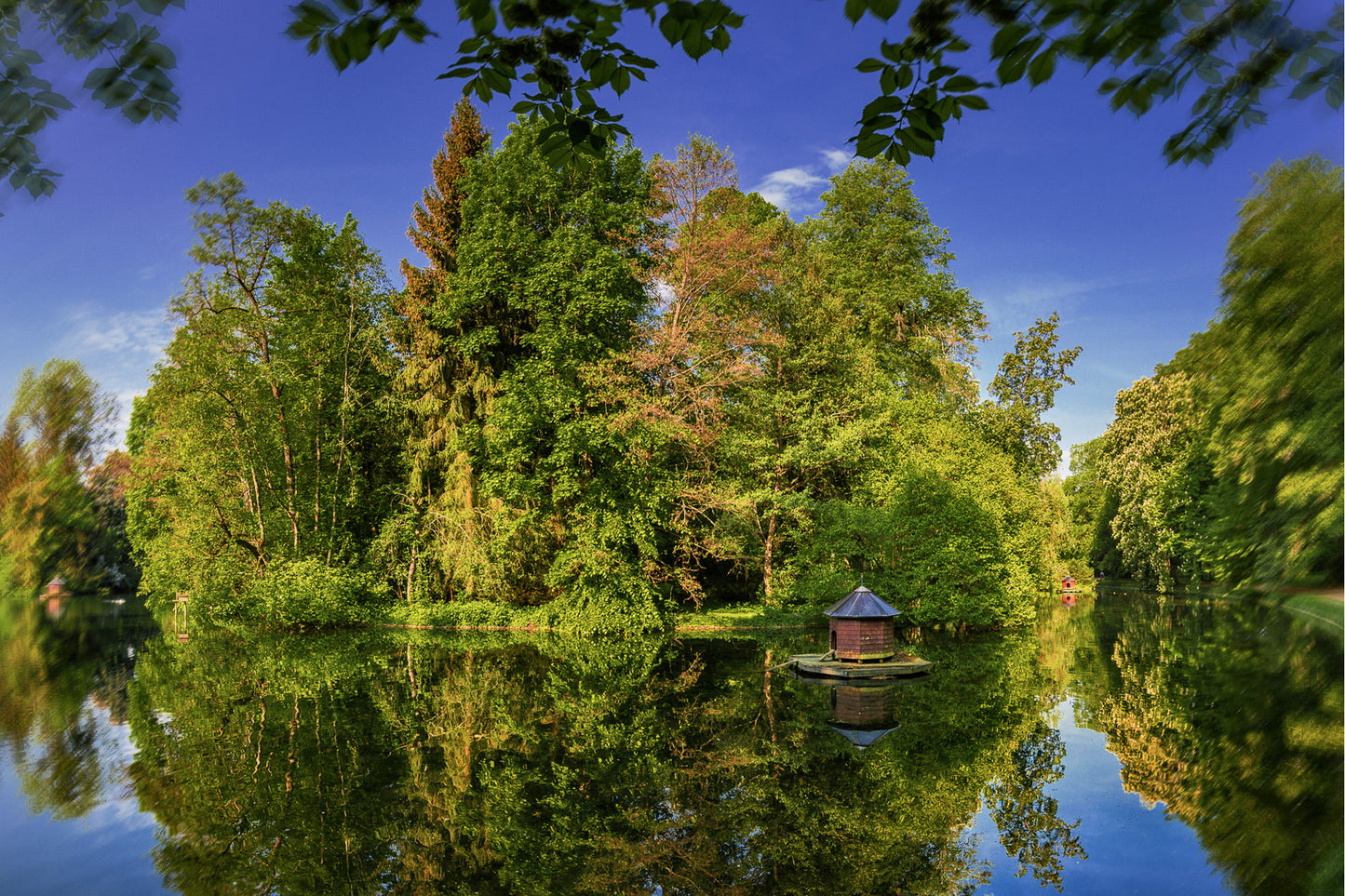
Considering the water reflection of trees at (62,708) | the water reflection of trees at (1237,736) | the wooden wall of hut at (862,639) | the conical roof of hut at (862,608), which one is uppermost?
the conical roof of hut at (862,608)

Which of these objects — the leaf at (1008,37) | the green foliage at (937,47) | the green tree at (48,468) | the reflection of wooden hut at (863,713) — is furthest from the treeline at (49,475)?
the reflection of wooden hut at (863,713)

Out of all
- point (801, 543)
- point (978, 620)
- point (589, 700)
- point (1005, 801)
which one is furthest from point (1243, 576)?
point (801, 543)

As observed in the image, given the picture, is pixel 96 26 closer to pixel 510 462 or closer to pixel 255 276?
pixel 510 462

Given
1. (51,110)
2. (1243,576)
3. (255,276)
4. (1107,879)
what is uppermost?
(255,276)

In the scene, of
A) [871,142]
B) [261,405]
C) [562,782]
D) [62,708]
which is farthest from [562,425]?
[871,142]

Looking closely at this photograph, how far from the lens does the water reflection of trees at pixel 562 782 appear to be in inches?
242

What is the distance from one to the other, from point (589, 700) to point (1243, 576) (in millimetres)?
10384

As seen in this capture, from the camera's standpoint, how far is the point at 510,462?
22953mm

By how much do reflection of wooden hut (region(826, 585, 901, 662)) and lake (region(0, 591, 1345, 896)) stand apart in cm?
118

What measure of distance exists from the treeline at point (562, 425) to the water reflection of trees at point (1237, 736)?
598 cm

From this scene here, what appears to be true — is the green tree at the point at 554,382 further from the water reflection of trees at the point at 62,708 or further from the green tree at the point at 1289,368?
the green tree at the point at 1289,368

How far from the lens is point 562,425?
21.9 m

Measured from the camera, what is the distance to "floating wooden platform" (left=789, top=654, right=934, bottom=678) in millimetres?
14703

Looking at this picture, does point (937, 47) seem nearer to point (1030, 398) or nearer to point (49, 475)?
point (49, 475)
